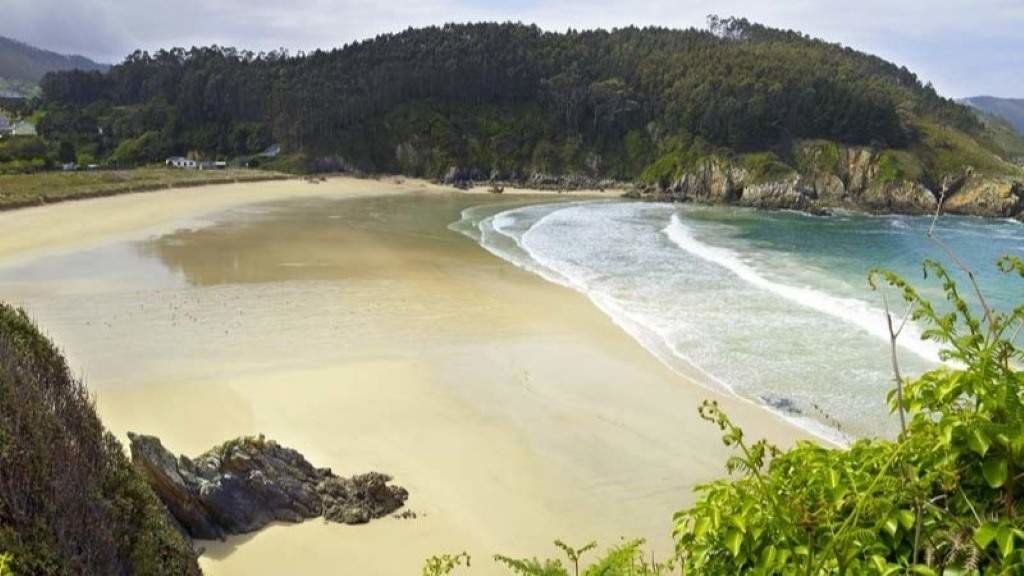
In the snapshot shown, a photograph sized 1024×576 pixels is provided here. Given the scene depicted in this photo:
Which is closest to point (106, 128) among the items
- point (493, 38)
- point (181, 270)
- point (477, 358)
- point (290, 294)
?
point (493, 38)

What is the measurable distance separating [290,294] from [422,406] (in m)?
11.3

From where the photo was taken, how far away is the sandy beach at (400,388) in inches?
403

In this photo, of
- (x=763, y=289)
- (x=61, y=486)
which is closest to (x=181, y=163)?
(x=763, y=289)

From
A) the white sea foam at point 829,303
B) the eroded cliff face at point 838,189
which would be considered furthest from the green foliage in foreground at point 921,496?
the eroded cliff face at point 838,189

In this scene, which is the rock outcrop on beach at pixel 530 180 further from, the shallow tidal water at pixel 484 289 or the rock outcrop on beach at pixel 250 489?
the rock outcrop on beach at pixel 250 489

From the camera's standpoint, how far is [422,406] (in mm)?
14672

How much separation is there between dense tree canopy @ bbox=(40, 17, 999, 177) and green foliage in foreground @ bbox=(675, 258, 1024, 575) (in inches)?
3726

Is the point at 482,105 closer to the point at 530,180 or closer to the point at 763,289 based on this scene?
the point at 530,180

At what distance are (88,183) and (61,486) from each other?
6125 cm

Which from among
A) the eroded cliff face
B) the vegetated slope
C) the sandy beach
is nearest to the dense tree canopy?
the eroded cliff face

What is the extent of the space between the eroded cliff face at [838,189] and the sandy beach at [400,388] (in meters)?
56.0

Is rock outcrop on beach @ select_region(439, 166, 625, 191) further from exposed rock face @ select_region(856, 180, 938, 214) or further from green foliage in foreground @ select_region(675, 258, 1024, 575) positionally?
green foliage in foreground @ select_region(675, 258, 1024, 575)

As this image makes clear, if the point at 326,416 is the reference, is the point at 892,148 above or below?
above

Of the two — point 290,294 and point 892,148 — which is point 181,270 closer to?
point 290,294
